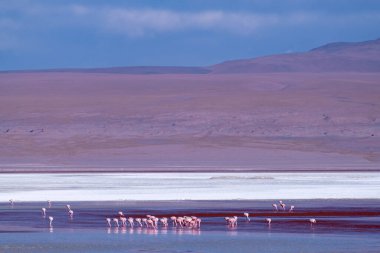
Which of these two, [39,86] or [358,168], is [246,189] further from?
[39,86]

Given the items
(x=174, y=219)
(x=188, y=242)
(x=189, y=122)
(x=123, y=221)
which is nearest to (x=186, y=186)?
(x=174, y=219)

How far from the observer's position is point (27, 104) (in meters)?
82.9

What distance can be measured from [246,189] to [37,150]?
1128 inches

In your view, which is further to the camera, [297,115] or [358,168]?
[297,115]

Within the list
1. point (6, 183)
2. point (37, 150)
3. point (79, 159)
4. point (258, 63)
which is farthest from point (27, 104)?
point (258, 63)

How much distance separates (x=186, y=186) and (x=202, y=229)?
12133 millimetres

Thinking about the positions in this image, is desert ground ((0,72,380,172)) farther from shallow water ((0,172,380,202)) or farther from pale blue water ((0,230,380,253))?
pale blue water ((0,230,380,253))

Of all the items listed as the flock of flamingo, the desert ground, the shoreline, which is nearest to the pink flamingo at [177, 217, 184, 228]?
the flock of flamingo

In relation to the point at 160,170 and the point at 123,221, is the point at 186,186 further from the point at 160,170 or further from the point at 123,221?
the point at 160,170

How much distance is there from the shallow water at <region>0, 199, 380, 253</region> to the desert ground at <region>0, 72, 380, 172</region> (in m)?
19.3

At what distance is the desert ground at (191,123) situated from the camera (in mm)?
55094

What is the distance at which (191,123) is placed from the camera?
2820 inches

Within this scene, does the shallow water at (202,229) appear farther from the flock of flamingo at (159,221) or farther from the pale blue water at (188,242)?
the flock of flamingo at (159,221)

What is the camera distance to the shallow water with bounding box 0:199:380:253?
67.4 ft
